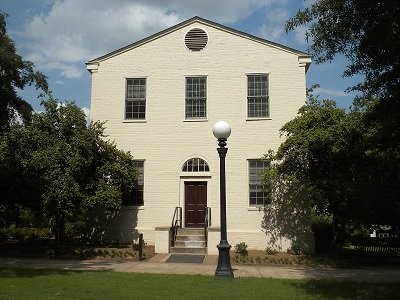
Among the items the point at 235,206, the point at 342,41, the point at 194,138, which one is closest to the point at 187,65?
the point at 194,138

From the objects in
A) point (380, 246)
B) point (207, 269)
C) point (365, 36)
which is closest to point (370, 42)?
point (365, 36)

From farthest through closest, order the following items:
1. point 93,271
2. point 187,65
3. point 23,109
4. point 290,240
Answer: point 23,109 < point 187,65 < point 290,240 < point 93,271

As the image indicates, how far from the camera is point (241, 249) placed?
18562 mm

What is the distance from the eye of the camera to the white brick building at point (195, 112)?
65.8 feet

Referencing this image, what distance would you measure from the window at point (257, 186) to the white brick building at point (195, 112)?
4 cm

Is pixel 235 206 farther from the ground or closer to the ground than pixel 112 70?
closer to the ground

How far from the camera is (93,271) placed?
1280 centimetres

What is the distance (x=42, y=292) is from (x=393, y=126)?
25.0 ft

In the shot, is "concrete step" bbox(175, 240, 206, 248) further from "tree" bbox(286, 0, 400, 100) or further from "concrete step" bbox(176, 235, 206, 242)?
"tree" bbox(286, 0, 400, 100)

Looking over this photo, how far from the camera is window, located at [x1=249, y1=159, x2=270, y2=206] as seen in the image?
1995cm

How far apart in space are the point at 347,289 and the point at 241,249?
8388 millimetres

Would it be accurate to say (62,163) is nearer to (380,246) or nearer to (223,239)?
(223,239)

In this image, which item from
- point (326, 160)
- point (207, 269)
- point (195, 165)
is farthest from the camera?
point (195, 165)

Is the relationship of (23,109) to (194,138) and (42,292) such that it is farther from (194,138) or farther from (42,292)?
(42,292)
